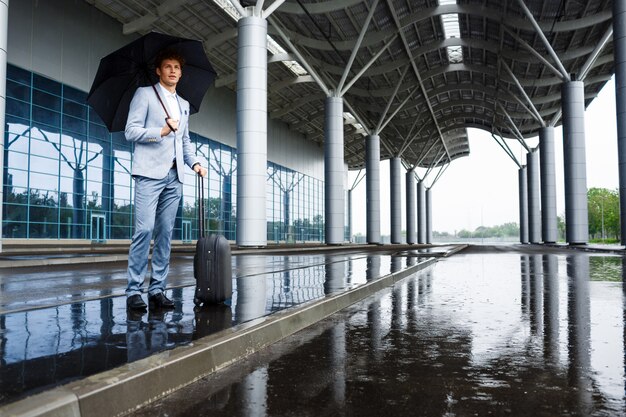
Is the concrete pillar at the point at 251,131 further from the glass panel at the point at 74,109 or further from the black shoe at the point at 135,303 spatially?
the black shoe at the point at 135,303

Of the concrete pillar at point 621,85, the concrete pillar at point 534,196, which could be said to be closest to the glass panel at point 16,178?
the concrete pillar at point 621,85

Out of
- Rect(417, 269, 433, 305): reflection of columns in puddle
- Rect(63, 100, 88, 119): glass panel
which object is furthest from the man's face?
Rect(63, 100, 88, 119): glass panel

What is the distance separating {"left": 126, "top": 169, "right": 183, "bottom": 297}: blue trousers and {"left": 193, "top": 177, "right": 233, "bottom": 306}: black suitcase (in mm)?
250

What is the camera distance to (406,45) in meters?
35.6

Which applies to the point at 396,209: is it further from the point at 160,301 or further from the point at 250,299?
the point at 160,301

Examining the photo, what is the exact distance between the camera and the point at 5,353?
276cm

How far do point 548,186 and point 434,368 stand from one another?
43973mm

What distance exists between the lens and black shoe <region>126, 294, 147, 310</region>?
4.29 metres

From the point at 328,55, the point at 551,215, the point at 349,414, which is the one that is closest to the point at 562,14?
the point at 328,55

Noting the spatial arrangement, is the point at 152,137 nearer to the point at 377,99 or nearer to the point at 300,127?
the point at 377,99

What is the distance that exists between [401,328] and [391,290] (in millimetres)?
3081

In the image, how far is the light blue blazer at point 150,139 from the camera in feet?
13.4

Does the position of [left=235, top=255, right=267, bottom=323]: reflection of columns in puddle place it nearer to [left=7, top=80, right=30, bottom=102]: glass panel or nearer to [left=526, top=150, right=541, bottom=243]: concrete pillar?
[left=7, top=80, right=30, bottom=102]: glass panel

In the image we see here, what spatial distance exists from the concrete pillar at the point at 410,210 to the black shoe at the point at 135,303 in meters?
67.3
